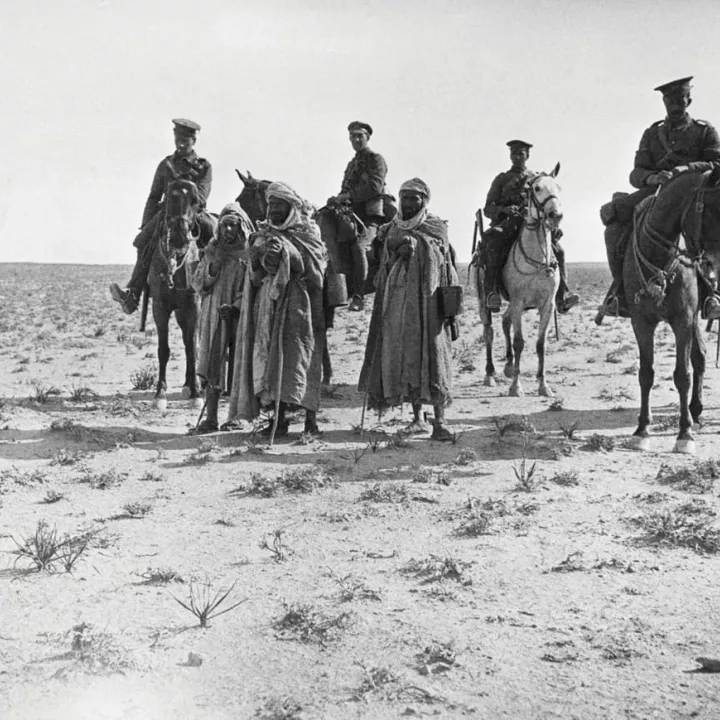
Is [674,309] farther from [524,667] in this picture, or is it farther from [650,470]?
[524,667]

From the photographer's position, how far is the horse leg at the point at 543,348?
36.1 ft

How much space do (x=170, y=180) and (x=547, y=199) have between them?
4.65 m

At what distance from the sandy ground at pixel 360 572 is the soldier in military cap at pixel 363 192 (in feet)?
8.39

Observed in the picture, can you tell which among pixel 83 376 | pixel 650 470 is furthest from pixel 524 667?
pixel 83 376

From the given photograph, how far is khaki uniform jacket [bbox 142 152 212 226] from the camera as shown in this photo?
34.0 ft

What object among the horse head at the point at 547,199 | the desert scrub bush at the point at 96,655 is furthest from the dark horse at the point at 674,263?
the desert scrub bush at the point at 96,655

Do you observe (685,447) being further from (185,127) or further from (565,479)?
(185,127)

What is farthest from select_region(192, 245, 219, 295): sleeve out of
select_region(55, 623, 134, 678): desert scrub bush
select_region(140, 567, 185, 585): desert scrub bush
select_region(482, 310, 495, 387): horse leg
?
select_region(55, 623, 134, 678): desert scrub bush

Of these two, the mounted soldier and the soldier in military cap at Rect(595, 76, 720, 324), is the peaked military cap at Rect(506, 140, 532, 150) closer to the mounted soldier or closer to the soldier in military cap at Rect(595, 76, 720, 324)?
the mounted soldier

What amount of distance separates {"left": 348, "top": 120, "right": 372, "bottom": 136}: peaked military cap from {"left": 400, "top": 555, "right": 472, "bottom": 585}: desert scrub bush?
7.72 meters

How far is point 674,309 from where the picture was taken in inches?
307

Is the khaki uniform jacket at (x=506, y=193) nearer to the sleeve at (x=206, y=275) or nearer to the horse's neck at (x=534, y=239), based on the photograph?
the horse's neck at (x=534, y=239)

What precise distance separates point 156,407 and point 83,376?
3.79m

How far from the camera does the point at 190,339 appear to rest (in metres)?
10.7
